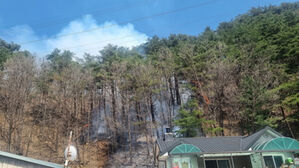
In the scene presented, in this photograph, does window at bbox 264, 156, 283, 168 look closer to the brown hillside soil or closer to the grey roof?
the grey roof

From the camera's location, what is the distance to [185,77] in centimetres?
2109

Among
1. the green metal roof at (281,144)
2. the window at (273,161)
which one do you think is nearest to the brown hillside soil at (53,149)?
the window at (273,161)

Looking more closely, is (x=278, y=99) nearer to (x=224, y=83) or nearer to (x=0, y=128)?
(x=224, y=83)

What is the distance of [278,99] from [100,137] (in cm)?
1865

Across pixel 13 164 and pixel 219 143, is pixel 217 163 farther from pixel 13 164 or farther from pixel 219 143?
pixel 13 164

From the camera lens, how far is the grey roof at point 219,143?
35.8 ft

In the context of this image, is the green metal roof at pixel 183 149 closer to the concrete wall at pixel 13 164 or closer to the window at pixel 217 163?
the window at pixel 217 163

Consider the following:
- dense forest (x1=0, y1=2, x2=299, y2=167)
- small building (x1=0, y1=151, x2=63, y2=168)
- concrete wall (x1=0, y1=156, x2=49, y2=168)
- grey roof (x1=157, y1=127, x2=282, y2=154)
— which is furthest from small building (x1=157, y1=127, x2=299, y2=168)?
concrete wall (x1=0, y1=156, x2=49, y2=168)

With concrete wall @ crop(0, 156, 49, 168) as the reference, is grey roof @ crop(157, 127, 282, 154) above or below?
below

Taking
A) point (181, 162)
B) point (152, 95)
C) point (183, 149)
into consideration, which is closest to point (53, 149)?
point (152, 95)

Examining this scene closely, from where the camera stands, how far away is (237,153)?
10492 millimetres

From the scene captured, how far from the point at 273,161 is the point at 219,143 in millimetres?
2968

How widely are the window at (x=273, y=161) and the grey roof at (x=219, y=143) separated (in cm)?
116

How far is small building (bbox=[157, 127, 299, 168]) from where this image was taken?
10298mm
